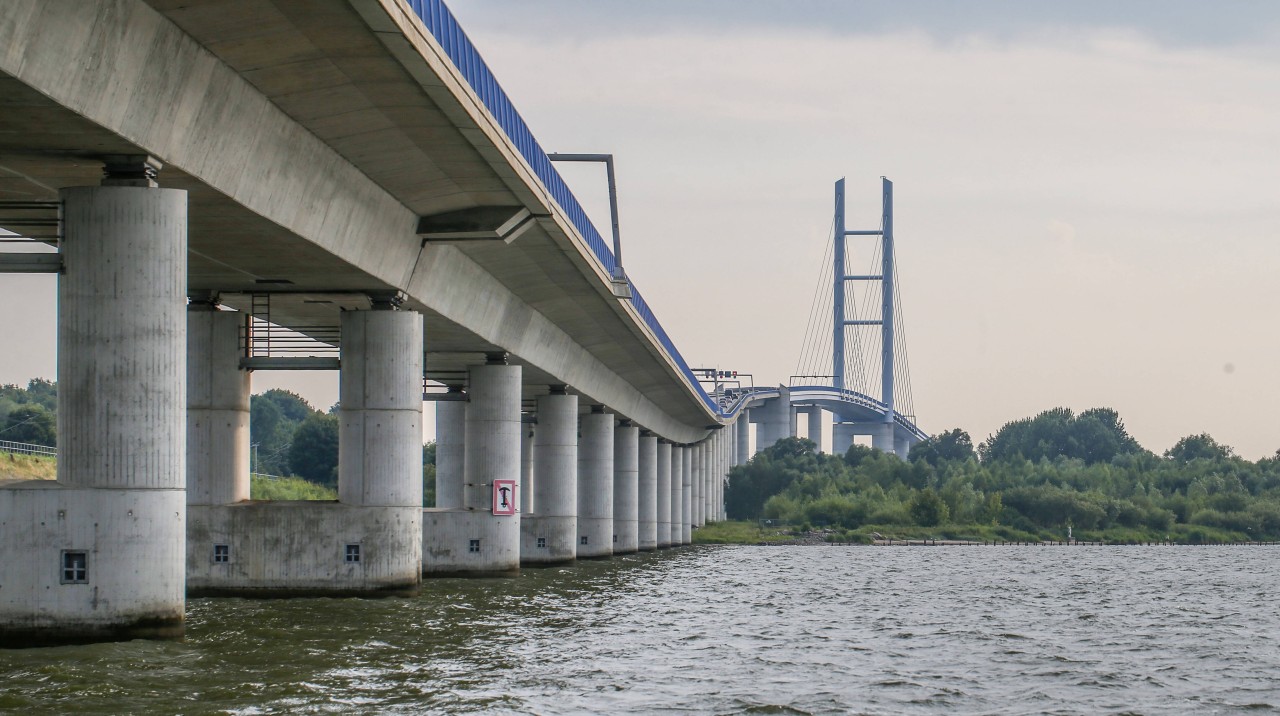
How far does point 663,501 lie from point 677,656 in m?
86.1

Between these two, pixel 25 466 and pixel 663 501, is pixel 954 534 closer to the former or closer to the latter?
pixel 663 501

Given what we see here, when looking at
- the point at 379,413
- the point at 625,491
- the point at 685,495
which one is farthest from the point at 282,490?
the point at 379,413

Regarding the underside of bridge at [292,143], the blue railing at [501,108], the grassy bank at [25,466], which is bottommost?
the grassy bank at [25,466]

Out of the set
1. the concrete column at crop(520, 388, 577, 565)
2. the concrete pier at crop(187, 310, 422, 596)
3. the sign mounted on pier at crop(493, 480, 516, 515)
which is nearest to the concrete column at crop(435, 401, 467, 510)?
the concrete column at crop(520, 388, 577, 565)

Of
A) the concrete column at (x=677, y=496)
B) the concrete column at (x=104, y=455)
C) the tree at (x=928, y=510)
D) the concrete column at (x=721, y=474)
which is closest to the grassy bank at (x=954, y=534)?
the tree at (x=928, y=510)

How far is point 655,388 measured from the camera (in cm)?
9088

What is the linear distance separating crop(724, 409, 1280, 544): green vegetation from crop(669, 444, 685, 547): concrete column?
11694 millimetres

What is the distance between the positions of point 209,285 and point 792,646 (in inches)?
Answer: 734

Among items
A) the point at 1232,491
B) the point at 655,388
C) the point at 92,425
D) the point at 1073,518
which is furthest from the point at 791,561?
the point at 1232,491

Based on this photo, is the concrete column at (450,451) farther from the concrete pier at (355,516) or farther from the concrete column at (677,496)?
the concrete column at (677,496)

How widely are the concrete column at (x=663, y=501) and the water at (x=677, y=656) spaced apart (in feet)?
202

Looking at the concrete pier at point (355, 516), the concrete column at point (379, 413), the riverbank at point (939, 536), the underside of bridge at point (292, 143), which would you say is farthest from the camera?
the riverbank at point (939, 536)

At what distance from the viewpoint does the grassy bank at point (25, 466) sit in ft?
254

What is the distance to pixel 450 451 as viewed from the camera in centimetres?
7694
